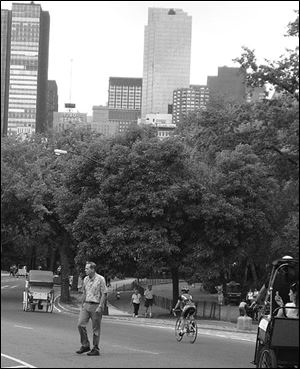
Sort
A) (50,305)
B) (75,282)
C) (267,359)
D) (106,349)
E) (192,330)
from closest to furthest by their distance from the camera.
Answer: (267,359), (106,349), (192,330), (50,305), (75,282)

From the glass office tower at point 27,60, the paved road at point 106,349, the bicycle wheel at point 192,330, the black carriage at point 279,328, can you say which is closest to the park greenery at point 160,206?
the paved road at point 106,349

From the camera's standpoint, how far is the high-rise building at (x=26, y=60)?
198 inches

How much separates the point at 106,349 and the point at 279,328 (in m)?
6.04

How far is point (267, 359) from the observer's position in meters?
7.91

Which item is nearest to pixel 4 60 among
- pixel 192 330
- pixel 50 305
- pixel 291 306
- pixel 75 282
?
pixel 291 306

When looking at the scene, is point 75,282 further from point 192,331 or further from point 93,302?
point 93,302

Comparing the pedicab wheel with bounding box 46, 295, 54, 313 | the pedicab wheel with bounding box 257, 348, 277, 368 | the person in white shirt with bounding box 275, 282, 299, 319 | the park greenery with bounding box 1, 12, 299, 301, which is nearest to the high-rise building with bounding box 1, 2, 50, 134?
the person in white shirt with bounding box 275, 282, 299, 319

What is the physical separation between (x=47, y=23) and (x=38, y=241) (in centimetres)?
407

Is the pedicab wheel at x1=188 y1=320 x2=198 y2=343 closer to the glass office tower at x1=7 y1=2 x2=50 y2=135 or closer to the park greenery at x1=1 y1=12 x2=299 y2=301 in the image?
the park greenery at x1=1 y1=12 x2=299 y2=301

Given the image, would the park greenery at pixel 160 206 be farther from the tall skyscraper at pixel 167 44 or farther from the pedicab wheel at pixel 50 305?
the tall skyscraper at pixel 167 44

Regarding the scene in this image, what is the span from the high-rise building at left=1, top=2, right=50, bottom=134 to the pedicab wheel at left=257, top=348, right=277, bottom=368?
379cm

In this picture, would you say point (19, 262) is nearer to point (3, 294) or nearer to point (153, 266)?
point (3, 294)

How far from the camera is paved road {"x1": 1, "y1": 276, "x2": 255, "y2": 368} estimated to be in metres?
7.01

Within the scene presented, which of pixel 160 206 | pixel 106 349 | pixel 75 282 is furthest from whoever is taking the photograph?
pixel 75 282
